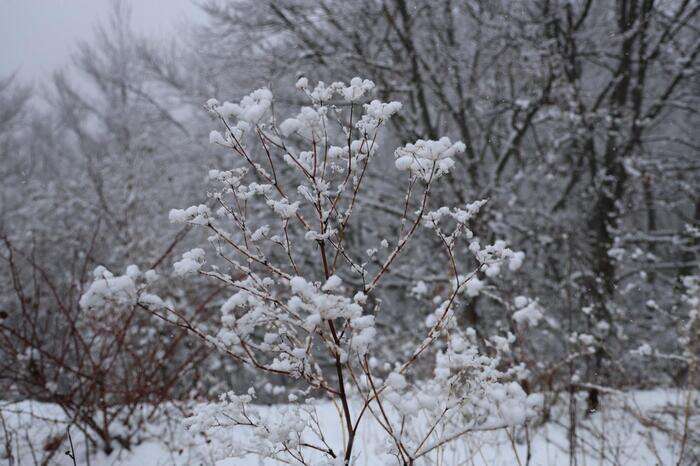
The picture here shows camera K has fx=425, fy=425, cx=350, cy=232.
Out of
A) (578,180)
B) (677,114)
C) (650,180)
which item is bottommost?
(650,180)

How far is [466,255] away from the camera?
5.75m

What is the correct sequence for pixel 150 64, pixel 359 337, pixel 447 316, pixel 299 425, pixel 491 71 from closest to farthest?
pixel 359 337 < pixel 299 425 < pixel 447 316 < pixel 491 71 < pixel 150 64

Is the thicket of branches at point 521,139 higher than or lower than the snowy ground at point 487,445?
higher

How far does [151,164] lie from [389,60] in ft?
22.8

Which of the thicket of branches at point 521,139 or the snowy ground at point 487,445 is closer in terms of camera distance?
the snowy ground at point 487,445

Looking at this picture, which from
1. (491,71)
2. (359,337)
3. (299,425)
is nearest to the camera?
(359,337)

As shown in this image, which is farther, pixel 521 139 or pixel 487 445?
pixel 521 139

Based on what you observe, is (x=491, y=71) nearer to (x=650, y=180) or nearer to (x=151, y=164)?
(x=650, y=180)

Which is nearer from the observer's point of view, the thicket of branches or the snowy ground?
the snowy ground

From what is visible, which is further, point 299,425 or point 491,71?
point 491,71

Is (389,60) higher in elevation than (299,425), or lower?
higher

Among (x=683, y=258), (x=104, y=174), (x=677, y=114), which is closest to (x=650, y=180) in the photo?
(x=683, y=258)

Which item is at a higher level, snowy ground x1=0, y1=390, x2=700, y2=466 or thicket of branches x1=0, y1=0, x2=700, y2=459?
thicket of branches x1=0, y1=0, x2=700, y2=459

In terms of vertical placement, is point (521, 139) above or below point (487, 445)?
above
